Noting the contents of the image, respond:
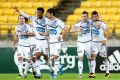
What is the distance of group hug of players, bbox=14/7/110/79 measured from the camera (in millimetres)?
17875

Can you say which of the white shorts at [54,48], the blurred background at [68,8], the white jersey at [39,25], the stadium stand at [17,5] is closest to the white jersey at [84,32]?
the white jersey at [39,25]

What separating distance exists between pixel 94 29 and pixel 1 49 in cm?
504

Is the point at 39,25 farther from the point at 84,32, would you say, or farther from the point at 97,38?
the point at 97,38

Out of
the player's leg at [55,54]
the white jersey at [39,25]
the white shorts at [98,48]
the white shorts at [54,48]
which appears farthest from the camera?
the white shorts at [98,48]

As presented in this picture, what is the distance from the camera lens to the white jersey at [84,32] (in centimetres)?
1950

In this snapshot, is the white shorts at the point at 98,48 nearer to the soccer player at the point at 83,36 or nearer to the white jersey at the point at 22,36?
the soccer player at the point at 83,36

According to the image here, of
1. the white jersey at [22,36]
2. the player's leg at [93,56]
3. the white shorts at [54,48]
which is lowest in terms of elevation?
the player's leg at [93,56]

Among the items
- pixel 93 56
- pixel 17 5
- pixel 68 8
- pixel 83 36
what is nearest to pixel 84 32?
pixel 83 36

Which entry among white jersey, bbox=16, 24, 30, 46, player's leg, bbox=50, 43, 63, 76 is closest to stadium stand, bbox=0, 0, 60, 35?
white jersey, bbox=16, 24, 30, 46

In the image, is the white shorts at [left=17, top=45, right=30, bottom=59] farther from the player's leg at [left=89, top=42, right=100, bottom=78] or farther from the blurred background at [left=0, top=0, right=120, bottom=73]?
the blurred background at [left=0, top=0, right=120, bottom=73]

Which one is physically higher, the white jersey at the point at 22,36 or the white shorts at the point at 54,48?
the white jersey at the point at 22,36

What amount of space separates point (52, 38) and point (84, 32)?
1.99 m

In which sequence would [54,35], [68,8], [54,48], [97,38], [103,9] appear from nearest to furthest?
[54,48], [54,35], [97,38], [103,9], [68,8]

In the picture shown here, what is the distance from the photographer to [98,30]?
20.1 meters
